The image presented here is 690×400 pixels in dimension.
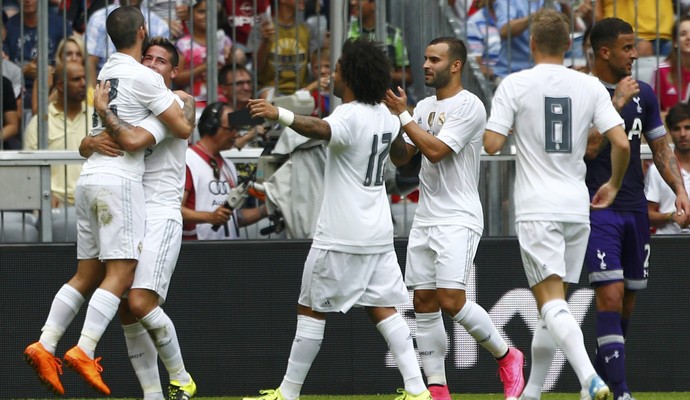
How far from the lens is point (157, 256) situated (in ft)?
27.2

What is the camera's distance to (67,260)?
9.84 metres

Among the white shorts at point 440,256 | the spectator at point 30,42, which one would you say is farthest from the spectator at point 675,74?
the spectator at point 30,42

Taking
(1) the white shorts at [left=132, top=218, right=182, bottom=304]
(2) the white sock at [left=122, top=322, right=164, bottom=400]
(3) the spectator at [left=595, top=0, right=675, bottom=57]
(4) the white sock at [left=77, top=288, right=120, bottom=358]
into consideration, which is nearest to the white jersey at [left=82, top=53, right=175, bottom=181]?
(1) the white shorts at [left=132, top=218, right=182, bottom=304]

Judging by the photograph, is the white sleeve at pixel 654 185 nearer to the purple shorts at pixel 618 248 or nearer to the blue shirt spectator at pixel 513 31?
the blue shirt spectator at pixel 513 31

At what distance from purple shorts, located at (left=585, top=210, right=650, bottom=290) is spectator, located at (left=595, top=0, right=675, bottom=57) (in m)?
2.14

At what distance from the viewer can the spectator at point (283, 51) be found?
393 inches

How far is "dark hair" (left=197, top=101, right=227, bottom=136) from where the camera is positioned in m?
9.89

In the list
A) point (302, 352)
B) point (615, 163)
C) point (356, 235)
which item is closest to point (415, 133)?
point (356, 235)

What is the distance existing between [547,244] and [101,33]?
3840mm

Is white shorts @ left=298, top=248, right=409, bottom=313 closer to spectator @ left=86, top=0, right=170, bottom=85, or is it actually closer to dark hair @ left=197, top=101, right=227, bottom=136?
dark hair @ left=197, top=101, right=227, bottom=136

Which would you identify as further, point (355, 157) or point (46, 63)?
point (46, 63)

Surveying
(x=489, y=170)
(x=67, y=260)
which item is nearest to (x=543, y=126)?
(x=489, y=170)

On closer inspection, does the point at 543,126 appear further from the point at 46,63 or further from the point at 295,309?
the point at 46,63

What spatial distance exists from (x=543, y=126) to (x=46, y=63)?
3.82 meters
